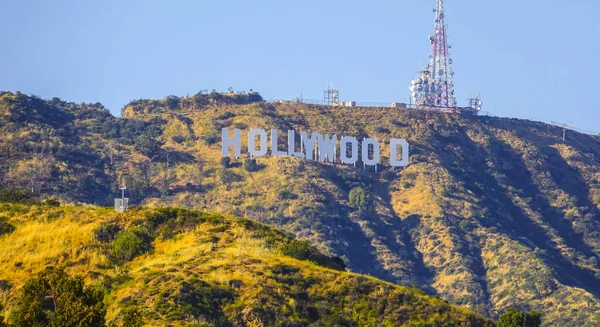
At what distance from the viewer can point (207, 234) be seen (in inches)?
3455

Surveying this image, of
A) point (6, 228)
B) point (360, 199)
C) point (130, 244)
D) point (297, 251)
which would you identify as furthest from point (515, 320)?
point (360, 199)

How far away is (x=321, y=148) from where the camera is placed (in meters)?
168

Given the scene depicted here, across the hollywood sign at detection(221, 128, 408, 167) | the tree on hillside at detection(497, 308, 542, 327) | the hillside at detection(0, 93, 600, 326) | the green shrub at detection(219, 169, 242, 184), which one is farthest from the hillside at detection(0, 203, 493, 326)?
the hollywood sign at detection(221, 128, 408, 167)

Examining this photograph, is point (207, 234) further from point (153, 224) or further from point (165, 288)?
point (165, 288)

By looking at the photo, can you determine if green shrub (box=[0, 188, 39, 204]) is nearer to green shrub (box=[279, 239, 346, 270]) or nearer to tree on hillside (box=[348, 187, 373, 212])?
green shrub (box=[279, 239, 346, 270])

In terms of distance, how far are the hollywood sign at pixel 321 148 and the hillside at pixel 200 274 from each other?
72.9m

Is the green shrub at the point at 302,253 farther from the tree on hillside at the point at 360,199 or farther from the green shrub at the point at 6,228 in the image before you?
the tree on hillside at the point at 360,199

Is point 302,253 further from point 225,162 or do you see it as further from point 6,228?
point 225,162

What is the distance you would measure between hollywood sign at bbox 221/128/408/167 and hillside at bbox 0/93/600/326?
1537 millimetres

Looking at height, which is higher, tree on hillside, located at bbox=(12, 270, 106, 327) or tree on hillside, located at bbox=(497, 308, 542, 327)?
tree on hillside, located at bbox=(12, 270, 106, 327)

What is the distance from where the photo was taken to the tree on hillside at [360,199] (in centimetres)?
16125

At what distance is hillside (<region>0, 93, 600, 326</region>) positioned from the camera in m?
149

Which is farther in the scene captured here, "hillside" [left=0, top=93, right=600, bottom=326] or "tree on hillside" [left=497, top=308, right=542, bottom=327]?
"hillside" [left=0, top=93, right=600, bottom=326]

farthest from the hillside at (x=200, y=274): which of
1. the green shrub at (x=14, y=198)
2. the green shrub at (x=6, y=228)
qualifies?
the green shrub at (x=14, y=198)
